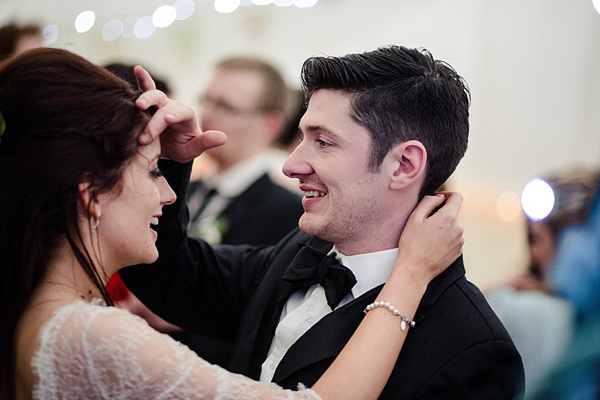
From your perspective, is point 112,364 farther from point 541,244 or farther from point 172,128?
point 541,244

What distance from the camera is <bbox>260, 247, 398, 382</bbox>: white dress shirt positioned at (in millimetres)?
1860

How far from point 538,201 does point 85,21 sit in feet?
12.0

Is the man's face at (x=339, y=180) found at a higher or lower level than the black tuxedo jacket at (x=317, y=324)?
higher

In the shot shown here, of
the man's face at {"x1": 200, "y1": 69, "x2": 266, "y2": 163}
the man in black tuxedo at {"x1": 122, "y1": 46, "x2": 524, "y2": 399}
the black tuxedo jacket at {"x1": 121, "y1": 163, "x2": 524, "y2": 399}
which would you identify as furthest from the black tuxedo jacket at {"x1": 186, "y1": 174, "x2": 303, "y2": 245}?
the man in black tuxedo at {"x1": 122, "y1": 46, "x2": 524, "y2": 399}

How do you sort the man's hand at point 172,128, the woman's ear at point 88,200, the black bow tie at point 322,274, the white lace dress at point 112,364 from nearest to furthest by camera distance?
the white lace dress at point 112,364, the woman's ear at point 88,200, the man's hand at point 172,128, the black bow tie at point 322,274

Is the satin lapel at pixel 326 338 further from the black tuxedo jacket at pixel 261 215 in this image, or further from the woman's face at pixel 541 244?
the woman's face at pixel 541 244

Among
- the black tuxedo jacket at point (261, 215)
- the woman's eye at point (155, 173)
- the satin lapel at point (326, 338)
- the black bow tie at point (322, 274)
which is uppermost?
the woman's eye at point (155, 173)

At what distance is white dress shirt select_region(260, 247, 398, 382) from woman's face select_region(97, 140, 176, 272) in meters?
0.43

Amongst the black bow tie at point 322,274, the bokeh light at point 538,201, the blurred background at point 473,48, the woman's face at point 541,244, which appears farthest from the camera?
the blurred background at point 473,48

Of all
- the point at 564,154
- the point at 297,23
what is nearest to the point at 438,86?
the point at 564,154

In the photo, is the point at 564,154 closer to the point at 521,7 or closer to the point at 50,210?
the point at 521,7

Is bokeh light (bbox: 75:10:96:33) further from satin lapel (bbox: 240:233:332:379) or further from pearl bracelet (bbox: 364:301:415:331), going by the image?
pearl bracelet (bbox: 364:301:415:331)

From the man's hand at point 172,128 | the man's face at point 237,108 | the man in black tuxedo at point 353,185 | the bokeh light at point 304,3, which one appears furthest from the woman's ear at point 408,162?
the bokeh light at point 304,3

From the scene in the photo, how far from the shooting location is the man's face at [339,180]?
1.89 meters
